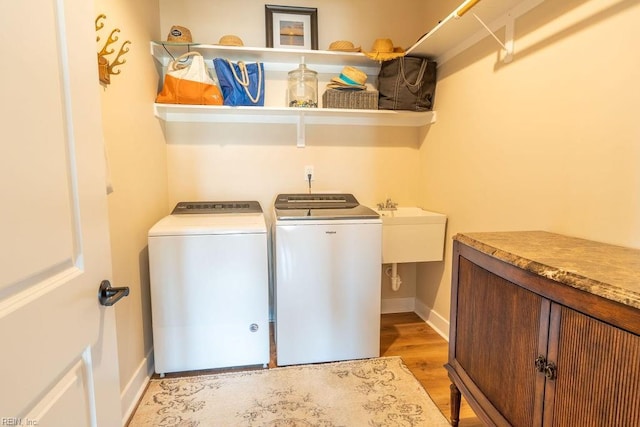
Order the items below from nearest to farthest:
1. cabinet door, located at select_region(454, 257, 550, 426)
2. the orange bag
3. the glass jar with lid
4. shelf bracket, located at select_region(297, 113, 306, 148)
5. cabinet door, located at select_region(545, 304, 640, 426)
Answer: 1. cabinet door, located at select_region(545, 304, 640, 426)
2. cabinet door, located at select_region(454, 257, 550, 426)
3. the orange bag
4. the glass jar with lid
5. shelf bracket, located at select_region(297, 113, 306, 148)

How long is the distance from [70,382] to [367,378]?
1.58 m

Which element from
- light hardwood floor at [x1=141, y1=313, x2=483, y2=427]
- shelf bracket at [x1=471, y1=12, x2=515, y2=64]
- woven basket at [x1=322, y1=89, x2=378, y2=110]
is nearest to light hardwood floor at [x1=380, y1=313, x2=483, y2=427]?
light hardwood floor at [x1=141, y1=313, x2=483, y2=427]

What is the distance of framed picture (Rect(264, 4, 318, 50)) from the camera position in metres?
2.35

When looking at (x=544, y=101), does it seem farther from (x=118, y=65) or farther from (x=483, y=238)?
(x=118, y=65)

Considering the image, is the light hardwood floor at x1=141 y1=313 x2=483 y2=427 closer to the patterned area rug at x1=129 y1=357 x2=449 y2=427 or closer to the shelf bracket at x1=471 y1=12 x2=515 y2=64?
the patterned area rug at x1=129 y1=357 x2=449 y2=427

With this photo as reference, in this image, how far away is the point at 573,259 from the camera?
0.98 m

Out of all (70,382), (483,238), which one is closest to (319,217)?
(483,238)

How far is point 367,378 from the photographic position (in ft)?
6.22

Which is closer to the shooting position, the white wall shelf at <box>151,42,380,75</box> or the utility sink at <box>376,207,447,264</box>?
the white wall shelf at <box>151,42,380,75</box>

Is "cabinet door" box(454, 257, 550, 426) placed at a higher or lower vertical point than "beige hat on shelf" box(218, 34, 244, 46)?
lower

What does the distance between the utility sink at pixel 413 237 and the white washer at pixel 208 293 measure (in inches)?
34.1

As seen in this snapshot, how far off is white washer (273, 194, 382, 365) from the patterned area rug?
0.37 feet

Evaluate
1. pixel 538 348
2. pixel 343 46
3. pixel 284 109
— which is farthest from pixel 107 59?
pixel 538 348

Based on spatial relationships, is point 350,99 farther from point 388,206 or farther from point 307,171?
point 388,206
